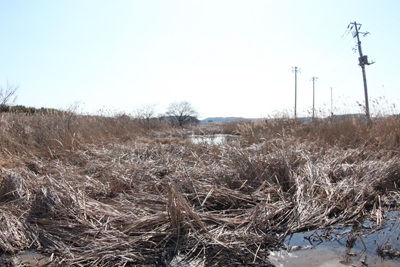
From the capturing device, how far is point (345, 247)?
214cm

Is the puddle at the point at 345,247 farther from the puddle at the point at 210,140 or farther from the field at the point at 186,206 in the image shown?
the puddle at the point at 210,140

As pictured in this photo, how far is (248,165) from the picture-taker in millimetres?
3631

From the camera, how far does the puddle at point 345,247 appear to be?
194 centimetres

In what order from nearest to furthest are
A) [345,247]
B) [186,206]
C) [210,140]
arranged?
[345,247]
[186,206]
[210,140]

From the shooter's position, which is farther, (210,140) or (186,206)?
(210,140)

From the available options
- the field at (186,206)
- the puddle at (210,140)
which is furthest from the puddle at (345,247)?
the puddle at (210,140)

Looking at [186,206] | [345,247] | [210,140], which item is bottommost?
[345,247]

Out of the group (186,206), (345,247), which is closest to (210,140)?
(186,206)

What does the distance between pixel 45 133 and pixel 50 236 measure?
4615 millimetres

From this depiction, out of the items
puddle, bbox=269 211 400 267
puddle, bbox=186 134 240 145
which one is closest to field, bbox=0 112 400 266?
puddle, bbox=269 211 400 267

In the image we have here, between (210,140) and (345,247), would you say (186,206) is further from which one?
(210,140)

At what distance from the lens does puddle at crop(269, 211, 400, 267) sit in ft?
6.35

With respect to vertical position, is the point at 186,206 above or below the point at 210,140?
below

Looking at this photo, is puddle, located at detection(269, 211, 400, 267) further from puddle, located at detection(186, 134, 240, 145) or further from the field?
Result: puddle, located at detection(186, 134, 240, 145)
